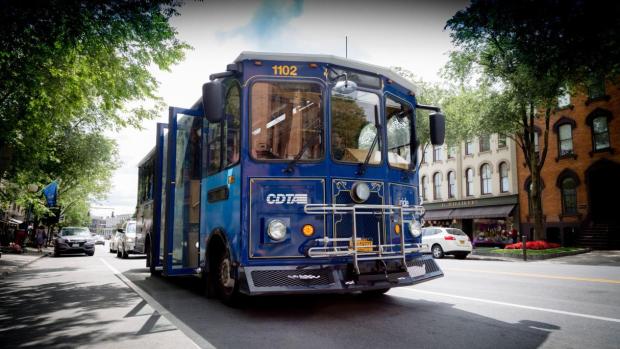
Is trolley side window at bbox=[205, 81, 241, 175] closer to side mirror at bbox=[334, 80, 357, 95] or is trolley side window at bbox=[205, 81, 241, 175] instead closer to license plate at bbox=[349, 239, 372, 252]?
side mirror at bbox=[334, 80, 357, 95]

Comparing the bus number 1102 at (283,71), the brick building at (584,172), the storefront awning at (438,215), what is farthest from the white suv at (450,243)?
the bus number 1102 at (283,71)

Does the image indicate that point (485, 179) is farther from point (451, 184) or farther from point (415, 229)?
point (415, 229)

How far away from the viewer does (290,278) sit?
5.43 meters

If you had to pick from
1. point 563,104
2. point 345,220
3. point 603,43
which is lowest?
point 345,220

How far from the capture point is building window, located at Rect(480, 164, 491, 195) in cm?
3281

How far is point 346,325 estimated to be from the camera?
5359 mm

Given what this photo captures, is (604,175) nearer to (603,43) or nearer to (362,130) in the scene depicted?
(603,43)

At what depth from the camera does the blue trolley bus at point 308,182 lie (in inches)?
223

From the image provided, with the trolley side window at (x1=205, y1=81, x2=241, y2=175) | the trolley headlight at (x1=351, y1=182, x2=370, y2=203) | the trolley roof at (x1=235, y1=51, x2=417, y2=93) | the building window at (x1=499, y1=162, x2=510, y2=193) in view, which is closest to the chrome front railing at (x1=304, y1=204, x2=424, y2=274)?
the trolley headlight at (x1=351, y1=182, x2=370, y2=203)

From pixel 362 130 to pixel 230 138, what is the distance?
191 centimetres

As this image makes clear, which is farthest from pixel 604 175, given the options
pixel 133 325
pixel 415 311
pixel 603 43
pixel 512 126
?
pixel 133 325

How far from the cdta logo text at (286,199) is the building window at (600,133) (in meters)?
26.2

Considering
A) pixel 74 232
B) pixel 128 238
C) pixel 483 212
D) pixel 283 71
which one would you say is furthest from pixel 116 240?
pixel 483 212

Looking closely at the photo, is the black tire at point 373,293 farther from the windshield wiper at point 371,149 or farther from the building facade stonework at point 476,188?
the building facade stonework at point 476,188
